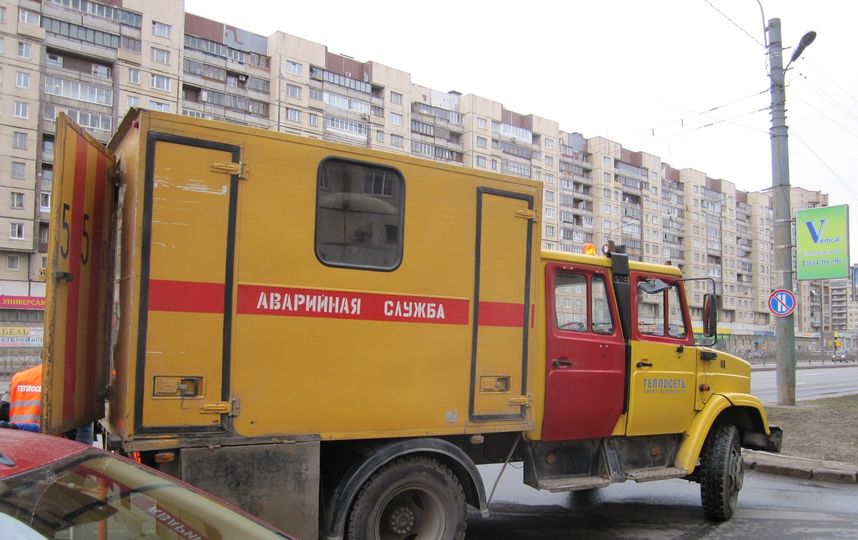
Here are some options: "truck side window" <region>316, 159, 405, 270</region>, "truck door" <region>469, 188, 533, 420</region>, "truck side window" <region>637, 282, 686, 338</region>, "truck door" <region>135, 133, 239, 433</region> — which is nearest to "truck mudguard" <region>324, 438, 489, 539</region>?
"truck door" <region>469, 188, 533, 420</region>

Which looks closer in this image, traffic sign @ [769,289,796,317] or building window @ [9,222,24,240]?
traffic sign @ [769,289,796,317]

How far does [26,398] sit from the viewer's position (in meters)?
5.11

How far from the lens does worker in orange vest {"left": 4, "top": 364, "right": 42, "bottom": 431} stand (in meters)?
5.05

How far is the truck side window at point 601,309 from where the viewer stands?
18.1 ft

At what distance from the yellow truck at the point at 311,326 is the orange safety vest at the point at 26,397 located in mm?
1193

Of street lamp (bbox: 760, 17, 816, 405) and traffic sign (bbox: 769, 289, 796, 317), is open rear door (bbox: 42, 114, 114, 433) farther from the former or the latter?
street lamp (bbox: 760, 17, 816, 405)

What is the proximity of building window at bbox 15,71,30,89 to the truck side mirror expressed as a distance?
2089 inches

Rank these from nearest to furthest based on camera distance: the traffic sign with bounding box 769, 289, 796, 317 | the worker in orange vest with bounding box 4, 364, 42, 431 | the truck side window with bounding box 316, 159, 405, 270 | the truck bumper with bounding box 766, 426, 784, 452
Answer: the truck side window with bounding box 316, 159, 405, 270 → the worker in orange vest with bounding box 4, 364, 42, 431 → the truck bumper with bounding box 766, 426, 784, 452 → the traffic sign with bounding box 769, 289, 796, 317

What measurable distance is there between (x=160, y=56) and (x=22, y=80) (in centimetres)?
1007

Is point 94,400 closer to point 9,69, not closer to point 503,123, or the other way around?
point 9,69

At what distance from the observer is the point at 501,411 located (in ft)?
15.3

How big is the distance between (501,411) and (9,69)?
53.5m

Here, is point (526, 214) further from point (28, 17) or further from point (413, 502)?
point (28, 17)

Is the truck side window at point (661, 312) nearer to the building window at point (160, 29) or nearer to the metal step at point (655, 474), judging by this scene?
the metal step at point (655, 474)
